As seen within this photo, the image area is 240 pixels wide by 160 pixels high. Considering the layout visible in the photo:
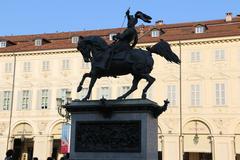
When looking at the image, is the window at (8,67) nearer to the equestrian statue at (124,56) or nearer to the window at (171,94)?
the window at (171,94)

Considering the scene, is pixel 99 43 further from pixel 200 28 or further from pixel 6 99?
pixel 6 99

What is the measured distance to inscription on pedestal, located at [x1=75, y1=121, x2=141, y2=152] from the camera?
1283 centimetres

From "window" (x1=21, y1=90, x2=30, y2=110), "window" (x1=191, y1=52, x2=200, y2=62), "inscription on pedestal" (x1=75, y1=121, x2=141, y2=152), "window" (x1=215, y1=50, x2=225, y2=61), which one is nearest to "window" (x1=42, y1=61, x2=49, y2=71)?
"window" (x1=21, y1=90, x2=30, y2=110)

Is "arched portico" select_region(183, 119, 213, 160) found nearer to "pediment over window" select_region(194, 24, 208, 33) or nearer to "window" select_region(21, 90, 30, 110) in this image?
"pediment over window" select_region(194, 24, 208, 33)

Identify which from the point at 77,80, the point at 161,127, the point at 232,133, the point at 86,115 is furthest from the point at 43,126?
the point at 86,115

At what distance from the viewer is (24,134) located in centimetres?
4869

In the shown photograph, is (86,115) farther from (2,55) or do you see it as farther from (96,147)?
(2,55)

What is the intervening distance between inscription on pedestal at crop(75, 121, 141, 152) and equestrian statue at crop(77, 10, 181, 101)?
1.04 metres

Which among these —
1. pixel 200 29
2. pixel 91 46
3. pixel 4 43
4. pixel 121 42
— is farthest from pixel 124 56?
pixel 4 43

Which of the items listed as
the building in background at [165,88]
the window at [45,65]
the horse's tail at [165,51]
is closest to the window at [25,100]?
the building in background at [165,88]

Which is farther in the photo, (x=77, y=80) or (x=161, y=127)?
(x=77, y=80)

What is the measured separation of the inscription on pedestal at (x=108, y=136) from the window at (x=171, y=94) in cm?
3126

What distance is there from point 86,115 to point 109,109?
83cm

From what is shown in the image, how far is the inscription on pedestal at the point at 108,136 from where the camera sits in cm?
1283
